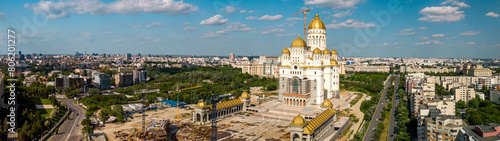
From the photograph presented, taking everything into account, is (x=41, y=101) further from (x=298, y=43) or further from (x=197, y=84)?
(x=298, y=43)

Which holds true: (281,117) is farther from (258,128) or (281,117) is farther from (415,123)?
(415,123)

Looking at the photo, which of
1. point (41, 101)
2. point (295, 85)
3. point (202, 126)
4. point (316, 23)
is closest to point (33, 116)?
point (202, 126)

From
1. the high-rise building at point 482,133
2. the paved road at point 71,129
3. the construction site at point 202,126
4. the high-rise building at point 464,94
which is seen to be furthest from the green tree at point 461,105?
the paved road at point 71,129

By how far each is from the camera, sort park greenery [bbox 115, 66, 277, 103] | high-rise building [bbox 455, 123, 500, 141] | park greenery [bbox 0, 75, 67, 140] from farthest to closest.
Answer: park greenery [bbox 115, 66, 277, 103], park greenery [bbox 0, 75, 67, 140], high-rise building [bbox 455, 123, 500, 141]

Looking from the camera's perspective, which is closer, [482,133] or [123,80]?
[482,133]

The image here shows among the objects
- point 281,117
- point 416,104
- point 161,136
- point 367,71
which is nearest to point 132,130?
point 161,136

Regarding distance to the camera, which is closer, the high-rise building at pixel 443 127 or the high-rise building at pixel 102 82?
the high-rise building at pixel 443 127

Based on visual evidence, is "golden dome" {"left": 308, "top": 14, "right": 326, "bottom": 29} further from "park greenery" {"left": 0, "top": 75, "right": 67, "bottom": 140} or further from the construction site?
"park greenery" {"left": 0, "top": 75, "right": 67, "bottom": 140}

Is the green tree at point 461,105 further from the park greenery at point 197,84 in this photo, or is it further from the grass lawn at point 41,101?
the grass lawn at point 41,101

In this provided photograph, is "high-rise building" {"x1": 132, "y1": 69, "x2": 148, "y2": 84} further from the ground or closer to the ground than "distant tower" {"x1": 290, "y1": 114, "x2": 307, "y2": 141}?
further from the ground

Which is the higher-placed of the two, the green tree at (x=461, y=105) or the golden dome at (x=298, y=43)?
the golden dome at (x=298, y=43)

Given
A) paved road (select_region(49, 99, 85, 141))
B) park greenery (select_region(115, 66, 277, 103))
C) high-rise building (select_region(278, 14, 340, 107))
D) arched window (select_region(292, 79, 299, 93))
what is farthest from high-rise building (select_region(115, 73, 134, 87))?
arched window (select_region(292, 79, 299, 93))
